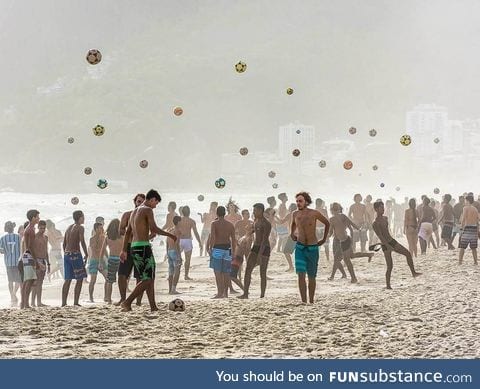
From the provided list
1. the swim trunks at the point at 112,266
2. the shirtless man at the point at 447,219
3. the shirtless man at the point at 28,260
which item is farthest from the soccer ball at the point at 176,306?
the shirtless man at the point at 447,219

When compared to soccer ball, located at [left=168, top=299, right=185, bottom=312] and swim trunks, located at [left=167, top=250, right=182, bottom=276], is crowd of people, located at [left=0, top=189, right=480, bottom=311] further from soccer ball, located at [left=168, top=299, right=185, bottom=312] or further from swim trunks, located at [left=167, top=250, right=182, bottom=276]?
soccer ball, located at [left=168, top=299, right=185, bottom=312]

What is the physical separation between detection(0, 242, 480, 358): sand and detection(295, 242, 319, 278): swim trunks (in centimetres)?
59

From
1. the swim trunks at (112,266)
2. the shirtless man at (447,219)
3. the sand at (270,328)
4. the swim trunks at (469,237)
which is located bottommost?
the sand at (270,328)

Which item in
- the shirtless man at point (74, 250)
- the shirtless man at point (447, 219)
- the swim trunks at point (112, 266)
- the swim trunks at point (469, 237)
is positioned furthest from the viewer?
the shirtless man at point (447, 219)

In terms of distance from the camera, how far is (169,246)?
48.2 feet

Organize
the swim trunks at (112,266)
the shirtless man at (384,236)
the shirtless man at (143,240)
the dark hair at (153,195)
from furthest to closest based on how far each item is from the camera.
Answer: the shirtless man at (384,236) < the swim trunks at (112,266) < the shirtless man at (143,240) < the dark hair at (153,195)

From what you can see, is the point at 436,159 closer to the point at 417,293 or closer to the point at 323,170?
the point at 323,170

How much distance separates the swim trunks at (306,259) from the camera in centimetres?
1141

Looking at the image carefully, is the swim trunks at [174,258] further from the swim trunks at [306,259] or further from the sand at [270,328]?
the swim trunks at [306,259]

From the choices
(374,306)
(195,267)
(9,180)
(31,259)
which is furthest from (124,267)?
(9,180)

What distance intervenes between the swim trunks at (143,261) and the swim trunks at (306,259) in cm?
230

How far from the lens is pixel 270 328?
1008 cm

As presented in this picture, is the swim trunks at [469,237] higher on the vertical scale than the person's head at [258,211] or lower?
lower

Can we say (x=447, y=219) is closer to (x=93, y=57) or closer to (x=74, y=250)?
(x=93, y=57)
